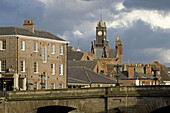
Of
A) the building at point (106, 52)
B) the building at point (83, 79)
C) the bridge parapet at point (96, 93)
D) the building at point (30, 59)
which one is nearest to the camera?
the bridge parapet at point (96, 93)

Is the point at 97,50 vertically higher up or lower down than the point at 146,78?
higher up

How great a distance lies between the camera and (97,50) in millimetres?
191750

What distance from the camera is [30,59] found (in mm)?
77375

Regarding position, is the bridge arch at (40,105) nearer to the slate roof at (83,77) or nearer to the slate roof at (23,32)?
the slate roof at (23,32)

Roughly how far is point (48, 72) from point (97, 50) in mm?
111598

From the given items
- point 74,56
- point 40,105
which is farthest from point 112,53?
point 40,105

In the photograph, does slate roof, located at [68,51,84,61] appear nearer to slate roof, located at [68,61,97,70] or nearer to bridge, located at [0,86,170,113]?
slate roof, located at [68,61,97,70]

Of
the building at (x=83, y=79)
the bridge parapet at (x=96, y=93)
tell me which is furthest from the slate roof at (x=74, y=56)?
the bridge parapet at (x=96, y=93)

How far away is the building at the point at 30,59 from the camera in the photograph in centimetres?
7500

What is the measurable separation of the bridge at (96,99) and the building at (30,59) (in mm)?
11647

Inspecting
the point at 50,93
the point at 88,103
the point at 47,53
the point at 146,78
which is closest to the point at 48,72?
the point at 47,53

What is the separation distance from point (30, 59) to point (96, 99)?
88.3ft

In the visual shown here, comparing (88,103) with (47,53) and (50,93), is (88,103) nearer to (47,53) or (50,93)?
(50,93)

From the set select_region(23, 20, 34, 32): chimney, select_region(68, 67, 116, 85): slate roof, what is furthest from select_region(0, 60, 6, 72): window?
select_region(68, 67, 116, 85): slate roof
